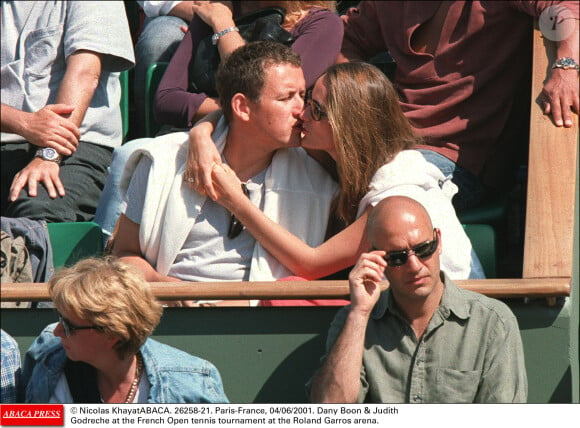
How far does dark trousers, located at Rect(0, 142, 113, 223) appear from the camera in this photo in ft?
12.5

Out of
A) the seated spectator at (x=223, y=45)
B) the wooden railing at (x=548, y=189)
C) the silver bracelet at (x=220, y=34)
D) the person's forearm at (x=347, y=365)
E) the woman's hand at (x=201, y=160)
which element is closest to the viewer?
the person's forearm at (x=347, y=365)

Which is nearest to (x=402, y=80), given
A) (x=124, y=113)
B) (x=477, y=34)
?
(x=477, y=34)

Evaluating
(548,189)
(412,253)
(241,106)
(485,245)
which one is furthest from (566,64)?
(412,253)

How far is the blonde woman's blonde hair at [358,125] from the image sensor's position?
3303 millimetres

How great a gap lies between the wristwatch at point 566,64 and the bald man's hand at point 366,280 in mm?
1144

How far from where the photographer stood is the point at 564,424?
2805 millimetres

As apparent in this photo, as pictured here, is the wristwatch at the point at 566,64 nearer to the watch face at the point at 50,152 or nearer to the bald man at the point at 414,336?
the bald man at the point at 414,336

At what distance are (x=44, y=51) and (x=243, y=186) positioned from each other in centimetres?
119

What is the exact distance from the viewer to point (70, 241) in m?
3.65

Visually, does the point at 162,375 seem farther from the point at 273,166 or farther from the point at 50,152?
the point at 50,152

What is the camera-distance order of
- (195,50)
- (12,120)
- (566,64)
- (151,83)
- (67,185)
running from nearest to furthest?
(566,64) < (67,185) < (12,120) < (195,50) < (151,83)

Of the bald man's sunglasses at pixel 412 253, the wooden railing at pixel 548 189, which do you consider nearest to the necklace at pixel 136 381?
the bald man's sunglasses at pixel 412 253

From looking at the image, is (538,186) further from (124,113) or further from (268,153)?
(124,113)

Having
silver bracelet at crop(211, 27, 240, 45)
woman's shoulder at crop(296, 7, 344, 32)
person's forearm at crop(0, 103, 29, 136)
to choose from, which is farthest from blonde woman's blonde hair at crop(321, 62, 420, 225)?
person's forearm at crop(0, 103, 29, 136)
